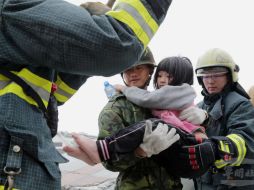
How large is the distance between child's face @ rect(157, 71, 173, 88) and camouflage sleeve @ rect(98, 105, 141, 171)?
405 mm

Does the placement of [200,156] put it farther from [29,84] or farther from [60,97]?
[29,84]

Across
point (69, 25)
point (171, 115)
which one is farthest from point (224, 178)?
point (69, 25)

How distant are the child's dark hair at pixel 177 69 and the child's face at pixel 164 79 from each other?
20mm

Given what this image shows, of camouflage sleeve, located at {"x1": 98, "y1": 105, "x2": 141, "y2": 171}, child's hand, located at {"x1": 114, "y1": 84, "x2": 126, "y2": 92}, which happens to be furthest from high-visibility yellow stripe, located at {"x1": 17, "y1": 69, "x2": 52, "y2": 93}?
child's hand, located at {"x1": 114, "y1": 84, "x2": 126, "y2": 92}

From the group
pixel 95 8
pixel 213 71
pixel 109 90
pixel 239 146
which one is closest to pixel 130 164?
pixel 109 90

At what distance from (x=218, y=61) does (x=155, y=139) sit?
141cm

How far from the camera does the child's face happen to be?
208 cm

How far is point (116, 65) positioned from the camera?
105cm

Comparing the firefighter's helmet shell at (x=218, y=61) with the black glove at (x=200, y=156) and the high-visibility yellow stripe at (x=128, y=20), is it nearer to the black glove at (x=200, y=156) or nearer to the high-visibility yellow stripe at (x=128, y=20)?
the black glove at (x=200, y=156)

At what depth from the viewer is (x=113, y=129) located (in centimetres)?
180

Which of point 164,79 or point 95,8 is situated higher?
Answer: point 95,8

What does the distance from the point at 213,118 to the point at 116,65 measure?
1.69m

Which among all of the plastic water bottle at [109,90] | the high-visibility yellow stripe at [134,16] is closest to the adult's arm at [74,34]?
the high-visibility yellow stripe at [134,16]

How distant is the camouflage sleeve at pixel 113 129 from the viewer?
5.81ft
